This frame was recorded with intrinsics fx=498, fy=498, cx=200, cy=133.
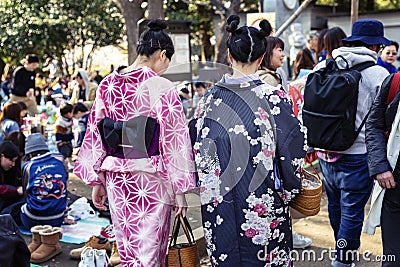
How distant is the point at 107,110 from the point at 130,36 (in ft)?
24.4

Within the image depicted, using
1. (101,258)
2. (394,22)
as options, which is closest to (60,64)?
(394,22)

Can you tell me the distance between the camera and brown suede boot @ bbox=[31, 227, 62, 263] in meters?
4.30

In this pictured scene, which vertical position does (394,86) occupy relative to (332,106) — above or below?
above

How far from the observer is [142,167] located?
2.88 meters

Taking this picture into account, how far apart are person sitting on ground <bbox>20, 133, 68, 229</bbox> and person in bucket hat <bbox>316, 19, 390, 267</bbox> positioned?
102 inches

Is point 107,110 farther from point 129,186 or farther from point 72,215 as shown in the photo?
point 72,215

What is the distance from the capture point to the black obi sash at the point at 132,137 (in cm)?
286

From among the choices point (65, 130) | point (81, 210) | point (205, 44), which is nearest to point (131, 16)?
point (65, 130)

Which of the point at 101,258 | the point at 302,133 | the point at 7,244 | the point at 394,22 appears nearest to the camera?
the point at 7,244

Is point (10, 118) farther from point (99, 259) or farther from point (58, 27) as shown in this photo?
point (58, 27)

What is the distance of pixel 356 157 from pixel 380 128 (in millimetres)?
628

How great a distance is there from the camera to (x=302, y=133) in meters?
2.64

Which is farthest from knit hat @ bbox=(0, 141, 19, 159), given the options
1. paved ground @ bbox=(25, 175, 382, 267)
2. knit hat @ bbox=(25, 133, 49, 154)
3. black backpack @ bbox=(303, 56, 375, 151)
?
black backpack @ bbox=(303, 56, 375, 151)

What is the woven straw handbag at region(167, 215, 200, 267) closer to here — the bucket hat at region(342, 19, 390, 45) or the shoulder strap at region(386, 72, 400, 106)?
the shoulder strap at region(386, 72, 400, 106)
